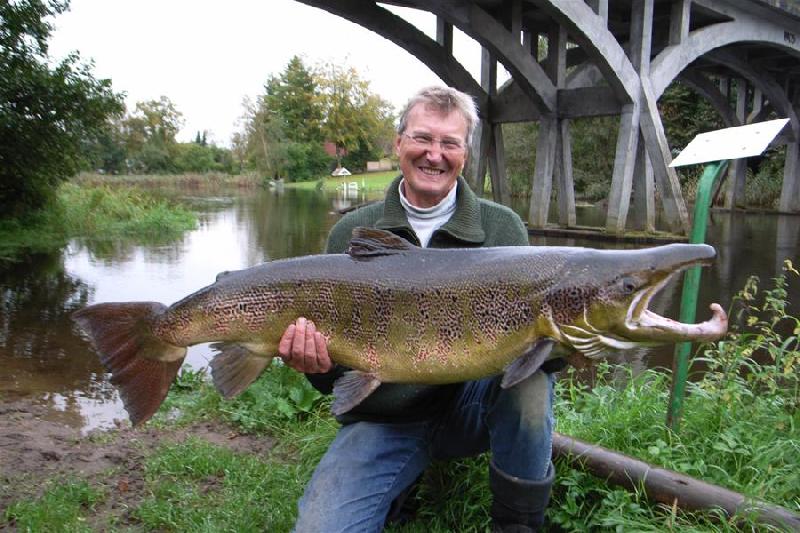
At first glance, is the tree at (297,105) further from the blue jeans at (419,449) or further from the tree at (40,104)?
the blue jeans at (419,449)

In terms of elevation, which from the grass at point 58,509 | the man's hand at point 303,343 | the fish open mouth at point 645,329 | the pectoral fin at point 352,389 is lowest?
the grass at point 58,509

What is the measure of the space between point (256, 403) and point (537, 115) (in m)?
11.6

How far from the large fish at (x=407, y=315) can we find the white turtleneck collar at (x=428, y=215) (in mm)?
528

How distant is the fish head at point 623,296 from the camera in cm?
216

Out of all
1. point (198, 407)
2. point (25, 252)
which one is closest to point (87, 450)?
point (198, 407)

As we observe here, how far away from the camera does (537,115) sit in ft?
47.8

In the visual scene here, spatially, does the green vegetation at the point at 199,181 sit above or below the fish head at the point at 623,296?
above

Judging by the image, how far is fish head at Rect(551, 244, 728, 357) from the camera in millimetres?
2156

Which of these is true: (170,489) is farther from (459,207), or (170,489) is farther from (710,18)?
(710,18)

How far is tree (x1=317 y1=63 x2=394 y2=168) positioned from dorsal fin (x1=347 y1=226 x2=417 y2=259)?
80219mm

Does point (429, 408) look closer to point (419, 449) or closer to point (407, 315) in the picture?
point (419, 449)

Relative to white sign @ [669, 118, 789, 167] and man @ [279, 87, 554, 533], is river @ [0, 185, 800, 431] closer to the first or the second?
man @ [279, 87, 554, 533]

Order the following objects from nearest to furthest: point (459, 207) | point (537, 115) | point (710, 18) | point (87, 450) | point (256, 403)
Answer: point (459, 207) < point (87, 450) < point (256, 403) < point (537, 115) < point (710, 18)

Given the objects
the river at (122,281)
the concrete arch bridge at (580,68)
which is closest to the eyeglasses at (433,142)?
the river at (122,281)
